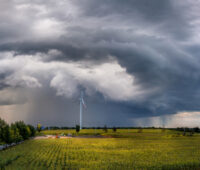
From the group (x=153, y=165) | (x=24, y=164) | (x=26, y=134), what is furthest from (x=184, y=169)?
A: (x=26, y=134)

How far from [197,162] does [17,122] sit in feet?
327

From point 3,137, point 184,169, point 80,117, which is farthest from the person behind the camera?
point 80,117

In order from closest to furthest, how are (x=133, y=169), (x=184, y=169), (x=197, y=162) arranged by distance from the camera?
(x=133, y=169) → (x=184, y=169) → (x=197, y=162)

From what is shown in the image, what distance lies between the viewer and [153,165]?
159 ft

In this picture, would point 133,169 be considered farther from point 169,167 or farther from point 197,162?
point 197,162

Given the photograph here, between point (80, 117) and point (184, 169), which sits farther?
point (80, 117)

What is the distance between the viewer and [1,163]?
4900 centimetres

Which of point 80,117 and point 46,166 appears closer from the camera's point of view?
point 46,166

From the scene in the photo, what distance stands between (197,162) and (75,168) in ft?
87.0

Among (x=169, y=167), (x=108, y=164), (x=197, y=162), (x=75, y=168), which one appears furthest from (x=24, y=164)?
(x=197, y=162)

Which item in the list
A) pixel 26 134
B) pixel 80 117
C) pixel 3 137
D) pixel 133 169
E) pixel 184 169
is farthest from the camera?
pixel 80 117

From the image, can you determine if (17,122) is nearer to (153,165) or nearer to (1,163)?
(1,163)

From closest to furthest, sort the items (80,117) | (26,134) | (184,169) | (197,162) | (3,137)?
(184,169), (197,162), (3,137), (26,134), (80,117)

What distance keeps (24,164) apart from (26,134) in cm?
8318
